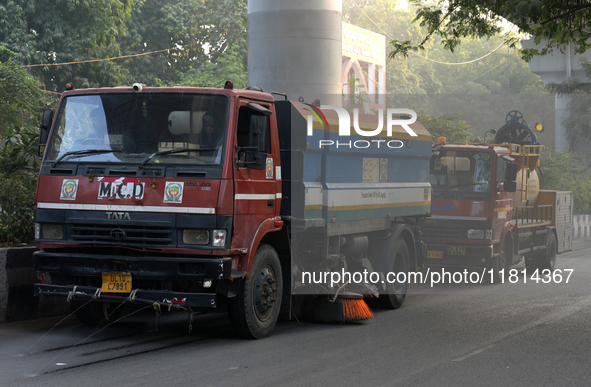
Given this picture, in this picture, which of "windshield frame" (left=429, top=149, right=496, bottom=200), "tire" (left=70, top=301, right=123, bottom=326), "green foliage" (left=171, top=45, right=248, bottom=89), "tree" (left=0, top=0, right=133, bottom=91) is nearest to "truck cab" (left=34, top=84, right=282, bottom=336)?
"tire" (left=70, top=301, right=123, bottom=326)

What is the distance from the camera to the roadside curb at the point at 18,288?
25.8 ft

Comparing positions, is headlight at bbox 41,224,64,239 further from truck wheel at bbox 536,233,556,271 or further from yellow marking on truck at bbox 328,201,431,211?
truck wheel at bbox 536,233,556,271

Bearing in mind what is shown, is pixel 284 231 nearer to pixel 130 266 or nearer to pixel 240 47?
pixel 130 266

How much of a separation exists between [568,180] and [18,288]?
2810 centimetres

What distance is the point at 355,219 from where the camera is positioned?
8.97m

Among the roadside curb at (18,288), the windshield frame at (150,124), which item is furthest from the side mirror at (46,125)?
the roadside curb at (18,288)

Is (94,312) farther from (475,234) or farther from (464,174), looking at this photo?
(464,174)

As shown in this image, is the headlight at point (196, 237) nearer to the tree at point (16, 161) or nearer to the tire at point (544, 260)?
the tree at point (16, 161)

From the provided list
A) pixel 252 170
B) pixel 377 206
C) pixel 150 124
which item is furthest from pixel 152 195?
pixel 377 206

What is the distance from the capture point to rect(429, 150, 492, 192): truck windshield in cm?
1326

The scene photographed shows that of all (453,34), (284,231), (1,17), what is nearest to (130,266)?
(284,231)

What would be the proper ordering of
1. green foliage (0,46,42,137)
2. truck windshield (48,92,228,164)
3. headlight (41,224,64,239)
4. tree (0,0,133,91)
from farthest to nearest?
tree (0,0,133,91) < green foliage (0,46,42,137) < headlight (41,224,64,239) < truck windshield (48,92,228,164)

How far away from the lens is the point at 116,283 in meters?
6.84

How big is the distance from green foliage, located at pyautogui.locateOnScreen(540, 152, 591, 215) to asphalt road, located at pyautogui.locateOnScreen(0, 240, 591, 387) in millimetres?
18524
